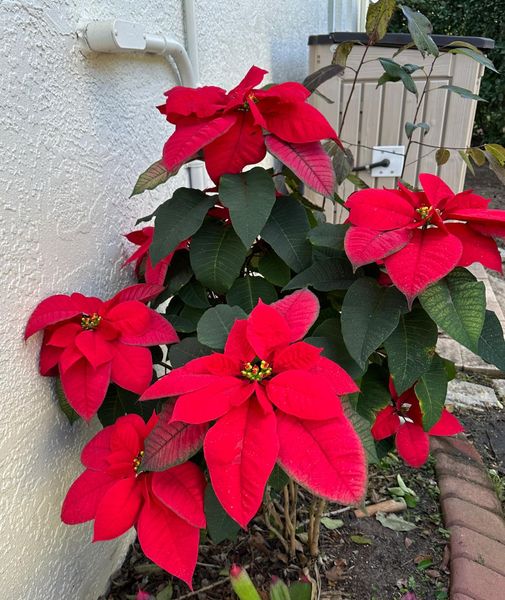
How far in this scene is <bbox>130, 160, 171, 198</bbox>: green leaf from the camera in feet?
3.14

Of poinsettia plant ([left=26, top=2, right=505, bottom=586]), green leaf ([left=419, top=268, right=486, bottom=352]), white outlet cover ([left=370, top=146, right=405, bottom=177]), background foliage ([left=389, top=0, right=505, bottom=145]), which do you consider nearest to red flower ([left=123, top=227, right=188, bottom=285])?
poinsettia plant ([left=26, top=2, right=505, bottom=586])

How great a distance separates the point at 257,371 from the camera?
0.73 metres

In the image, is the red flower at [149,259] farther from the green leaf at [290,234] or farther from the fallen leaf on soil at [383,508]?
the fallen leaf on soil at [383,508]

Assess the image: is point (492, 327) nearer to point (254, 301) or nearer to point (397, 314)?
point (397, 314)

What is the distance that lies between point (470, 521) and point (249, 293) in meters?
0.99

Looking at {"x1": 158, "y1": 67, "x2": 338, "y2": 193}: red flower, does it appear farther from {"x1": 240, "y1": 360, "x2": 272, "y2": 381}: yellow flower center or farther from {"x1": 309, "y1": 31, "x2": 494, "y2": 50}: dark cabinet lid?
{"x1": 309, "y1": 31, "x2": 494, "y2": 50}: dark cabinet lid

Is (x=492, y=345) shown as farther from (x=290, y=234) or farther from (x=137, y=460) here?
(x=137, y=460)

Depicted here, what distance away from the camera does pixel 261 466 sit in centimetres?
63

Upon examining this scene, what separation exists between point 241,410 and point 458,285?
408mm

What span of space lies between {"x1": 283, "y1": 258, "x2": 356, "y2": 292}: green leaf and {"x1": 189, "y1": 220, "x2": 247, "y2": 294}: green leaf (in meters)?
0.12

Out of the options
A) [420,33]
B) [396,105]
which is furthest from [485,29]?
[420,33]

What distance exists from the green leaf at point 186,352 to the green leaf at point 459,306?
0.38 metres

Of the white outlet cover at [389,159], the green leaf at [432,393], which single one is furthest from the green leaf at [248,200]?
the white outlet cover at [389,159]

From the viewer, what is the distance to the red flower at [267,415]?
2.09ft
